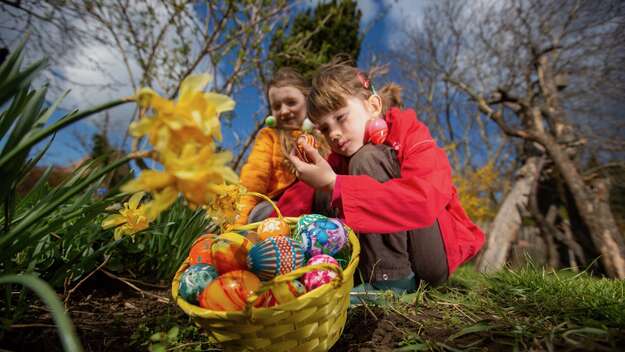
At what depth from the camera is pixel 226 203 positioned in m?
1.18

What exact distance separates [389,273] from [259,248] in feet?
2.53

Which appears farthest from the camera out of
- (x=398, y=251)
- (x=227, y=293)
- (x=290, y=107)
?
(x=290, y=107)

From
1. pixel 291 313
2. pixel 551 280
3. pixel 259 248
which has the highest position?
pixel 259 248

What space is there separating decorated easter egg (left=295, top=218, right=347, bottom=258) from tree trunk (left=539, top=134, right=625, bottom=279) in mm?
4344

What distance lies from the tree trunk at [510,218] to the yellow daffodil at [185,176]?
19.7 feet

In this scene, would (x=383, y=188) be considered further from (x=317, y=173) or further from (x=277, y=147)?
(x=277, y=147)

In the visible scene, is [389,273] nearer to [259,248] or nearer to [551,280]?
[551,280]

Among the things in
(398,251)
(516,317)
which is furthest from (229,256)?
(516,317)

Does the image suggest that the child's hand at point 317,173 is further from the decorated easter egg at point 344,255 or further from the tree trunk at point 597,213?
the tree trunk at point 597,213

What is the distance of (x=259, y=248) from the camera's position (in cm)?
103

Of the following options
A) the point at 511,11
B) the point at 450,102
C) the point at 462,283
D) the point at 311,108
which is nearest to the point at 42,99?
the point at 311,108

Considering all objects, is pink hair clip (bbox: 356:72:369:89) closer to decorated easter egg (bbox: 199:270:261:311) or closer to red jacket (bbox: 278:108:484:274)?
red jacket (bbox: 278:108:484:274)

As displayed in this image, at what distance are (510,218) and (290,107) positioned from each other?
202 inches

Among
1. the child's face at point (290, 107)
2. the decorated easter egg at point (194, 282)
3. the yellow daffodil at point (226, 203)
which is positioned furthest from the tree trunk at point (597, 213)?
the decorated easter egg at point (194, 282)
